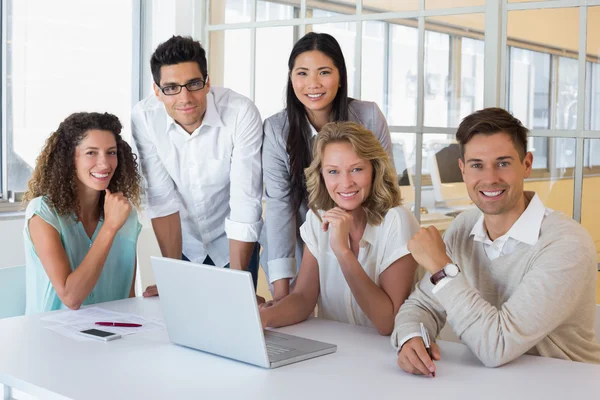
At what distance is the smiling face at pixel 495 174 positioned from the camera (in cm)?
192

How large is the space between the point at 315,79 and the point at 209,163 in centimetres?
56

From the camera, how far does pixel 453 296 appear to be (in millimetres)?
1735

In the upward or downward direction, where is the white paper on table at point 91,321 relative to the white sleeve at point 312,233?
downward

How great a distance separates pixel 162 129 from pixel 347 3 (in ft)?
3.23

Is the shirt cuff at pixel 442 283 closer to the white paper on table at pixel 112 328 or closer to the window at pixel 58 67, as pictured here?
the white paper on table at pixel 112 328

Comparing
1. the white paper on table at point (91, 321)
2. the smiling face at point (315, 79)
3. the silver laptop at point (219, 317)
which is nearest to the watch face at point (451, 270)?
the silver laptop at point (219, 317)

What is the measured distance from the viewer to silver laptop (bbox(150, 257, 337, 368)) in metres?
1.62

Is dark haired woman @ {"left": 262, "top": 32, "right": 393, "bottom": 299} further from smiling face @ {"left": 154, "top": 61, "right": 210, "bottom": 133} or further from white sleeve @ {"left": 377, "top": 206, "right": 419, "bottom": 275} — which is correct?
white sleeve @ {"left": 377, "top": 206, "right": 419, "bottom": 275}

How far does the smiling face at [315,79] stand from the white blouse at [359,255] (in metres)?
0.44

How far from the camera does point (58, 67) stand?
12.9 feet

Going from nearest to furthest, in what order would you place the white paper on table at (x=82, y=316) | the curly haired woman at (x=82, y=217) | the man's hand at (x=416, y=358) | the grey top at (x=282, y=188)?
the man's hand at (x=416, y=358) → the white paper on table at (x=82, y=316) → the curly haired woman at (x=82, y=217) → the grey top at (x=282, y=188)

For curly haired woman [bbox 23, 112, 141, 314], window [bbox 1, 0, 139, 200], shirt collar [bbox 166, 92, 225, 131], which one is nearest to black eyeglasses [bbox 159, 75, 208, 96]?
shirt collar [bbox 166, 92, 225, 131]

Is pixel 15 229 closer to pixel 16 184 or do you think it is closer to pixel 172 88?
pixel 16 184

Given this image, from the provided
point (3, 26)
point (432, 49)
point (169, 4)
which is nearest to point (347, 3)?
point (432, 49)
